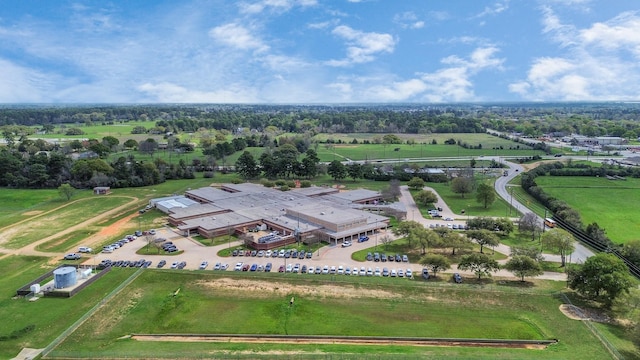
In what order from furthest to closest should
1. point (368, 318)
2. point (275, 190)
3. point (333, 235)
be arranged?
point (275, 190) < point (333, 235) < point (368, 318)

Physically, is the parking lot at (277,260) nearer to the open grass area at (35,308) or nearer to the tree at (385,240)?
the tree at (385,240)

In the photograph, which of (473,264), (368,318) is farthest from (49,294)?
(473,264)

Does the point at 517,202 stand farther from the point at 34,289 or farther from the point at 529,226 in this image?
the point at 34,289

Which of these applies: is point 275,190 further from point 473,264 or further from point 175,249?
point 473,264

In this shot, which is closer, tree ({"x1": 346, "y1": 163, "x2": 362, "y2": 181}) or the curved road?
the curved road

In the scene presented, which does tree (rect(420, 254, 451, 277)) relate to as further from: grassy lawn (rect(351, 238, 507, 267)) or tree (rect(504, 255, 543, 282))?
tree (rect(504, 255, 543, 282))

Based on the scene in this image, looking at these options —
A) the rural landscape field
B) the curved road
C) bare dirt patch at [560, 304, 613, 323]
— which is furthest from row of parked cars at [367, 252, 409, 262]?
the curved road
